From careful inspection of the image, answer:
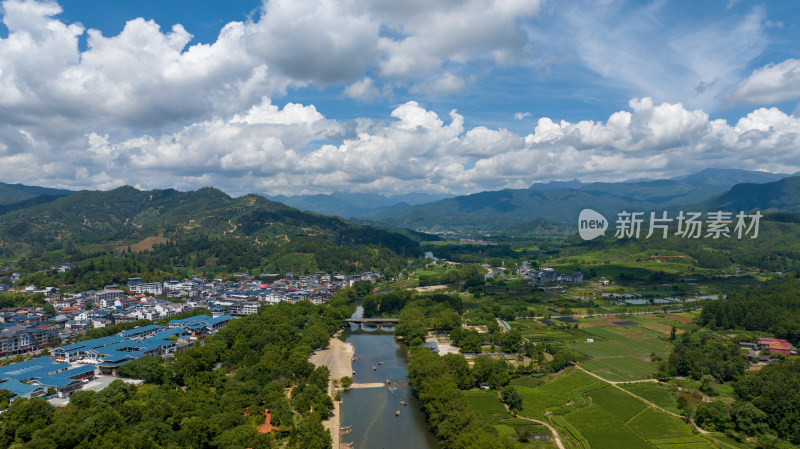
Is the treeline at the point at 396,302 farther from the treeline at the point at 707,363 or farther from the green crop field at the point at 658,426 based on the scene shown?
the green crop field at the point at 658,426

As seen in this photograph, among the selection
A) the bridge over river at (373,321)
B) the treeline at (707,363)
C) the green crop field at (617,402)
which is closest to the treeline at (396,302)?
the bridge over river at (373,321)

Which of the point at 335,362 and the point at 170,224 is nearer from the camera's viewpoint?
the point at 335,362

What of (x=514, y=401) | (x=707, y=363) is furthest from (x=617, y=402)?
(x=707, y=363)

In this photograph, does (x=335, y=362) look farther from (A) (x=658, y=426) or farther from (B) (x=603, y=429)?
(A) (x=658, y=426)

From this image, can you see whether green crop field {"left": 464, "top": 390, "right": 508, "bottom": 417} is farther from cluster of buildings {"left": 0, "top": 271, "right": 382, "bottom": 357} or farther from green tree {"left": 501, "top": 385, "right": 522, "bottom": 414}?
cluster of buildings {"left": 0, "top": 271, "right": 382, "bottom": 357}

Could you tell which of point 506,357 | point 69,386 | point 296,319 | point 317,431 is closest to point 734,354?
point 506,357

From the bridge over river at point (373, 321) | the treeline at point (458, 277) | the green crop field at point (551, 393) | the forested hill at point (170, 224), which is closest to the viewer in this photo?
the green crop field at point (551, 393)

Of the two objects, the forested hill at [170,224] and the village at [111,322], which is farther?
Result: the forested hill at [170,224]
